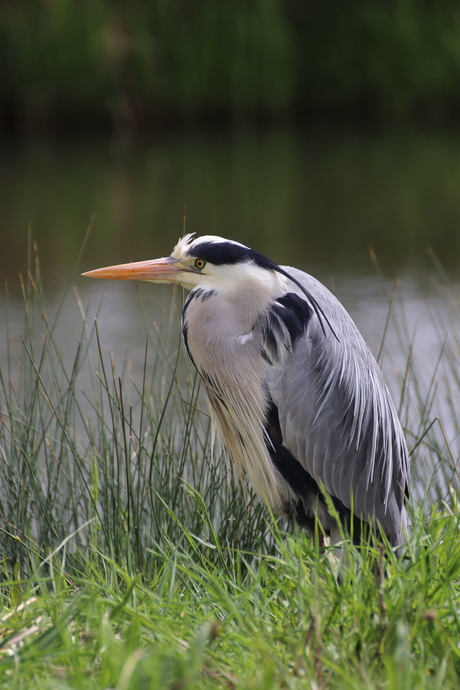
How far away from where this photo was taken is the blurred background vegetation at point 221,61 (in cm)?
1388

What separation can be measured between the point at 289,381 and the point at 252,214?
794 cm

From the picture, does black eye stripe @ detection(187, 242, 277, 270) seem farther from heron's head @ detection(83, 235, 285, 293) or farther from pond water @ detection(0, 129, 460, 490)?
pond water @ detection(0, 129, 460, 490)

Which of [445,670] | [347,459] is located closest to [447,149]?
[347,459]

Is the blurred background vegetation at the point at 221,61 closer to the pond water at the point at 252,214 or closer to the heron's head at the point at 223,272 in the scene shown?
the pond water at the point at 252,214

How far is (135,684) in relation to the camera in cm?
119

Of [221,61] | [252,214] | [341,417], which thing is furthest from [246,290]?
[221,61]

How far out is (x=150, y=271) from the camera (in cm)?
218

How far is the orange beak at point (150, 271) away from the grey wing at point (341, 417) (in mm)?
327

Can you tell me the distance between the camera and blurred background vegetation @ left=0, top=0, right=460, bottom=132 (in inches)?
547

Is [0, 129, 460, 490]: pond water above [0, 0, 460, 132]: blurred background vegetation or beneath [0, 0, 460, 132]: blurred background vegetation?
beneath

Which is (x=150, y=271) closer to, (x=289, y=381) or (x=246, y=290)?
(x=246, y=290)

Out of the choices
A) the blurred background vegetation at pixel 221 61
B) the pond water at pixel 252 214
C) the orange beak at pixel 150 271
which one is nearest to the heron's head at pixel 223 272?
the orange beak at pixel 150 271


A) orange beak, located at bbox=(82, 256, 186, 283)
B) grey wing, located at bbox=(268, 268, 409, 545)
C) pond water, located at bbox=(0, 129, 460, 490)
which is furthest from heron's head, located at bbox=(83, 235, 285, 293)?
pond water, located at bbox=(0, 129, 460, 490)

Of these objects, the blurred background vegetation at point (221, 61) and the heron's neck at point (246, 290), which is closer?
the heron's neck at point (246, 290)
